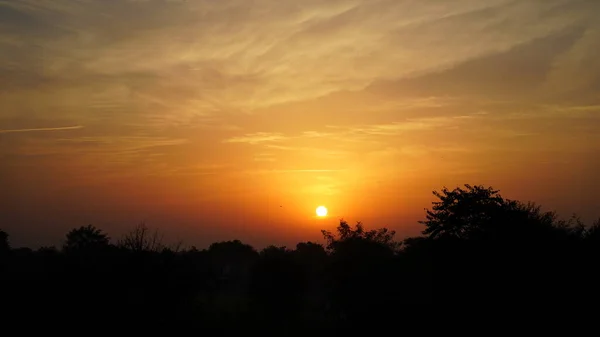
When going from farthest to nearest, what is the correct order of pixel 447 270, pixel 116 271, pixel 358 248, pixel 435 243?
pixel 358 248
pixel 435 243
pixel 447 270
pixel 116 271

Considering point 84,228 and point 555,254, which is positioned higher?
point 84,228

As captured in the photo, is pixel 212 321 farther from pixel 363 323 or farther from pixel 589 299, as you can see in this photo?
pixel 589 299

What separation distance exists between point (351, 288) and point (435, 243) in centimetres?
1181

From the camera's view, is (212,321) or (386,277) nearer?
(212,321)

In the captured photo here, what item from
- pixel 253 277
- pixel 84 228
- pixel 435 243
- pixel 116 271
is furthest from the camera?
pixel 84 228

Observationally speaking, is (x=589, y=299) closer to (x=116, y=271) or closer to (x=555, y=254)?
(x=555, y=254)

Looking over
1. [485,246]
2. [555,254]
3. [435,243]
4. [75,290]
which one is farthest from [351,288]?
[75,290]

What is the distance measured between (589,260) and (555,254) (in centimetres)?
196

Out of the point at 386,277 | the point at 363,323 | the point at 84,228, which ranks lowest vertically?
the point at 363,323

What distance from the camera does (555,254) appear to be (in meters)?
34.7

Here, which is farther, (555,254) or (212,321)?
(212,321)

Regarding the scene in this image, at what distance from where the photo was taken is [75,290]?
114 feet

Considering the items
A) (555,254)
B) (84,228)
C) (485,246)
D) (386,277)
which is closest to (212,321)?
(386,277)

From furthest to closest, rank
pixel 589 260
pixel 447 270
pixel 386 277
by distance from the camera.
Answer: pixel 386 277 < pixel 447 270 < pixel 589 260
